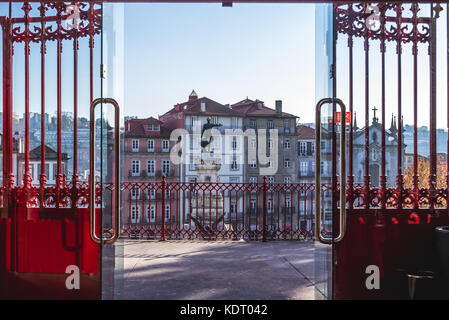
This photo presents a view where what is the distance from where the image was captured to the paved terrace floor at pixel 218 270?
8.92 feet

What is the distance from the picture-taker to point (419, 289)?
2.46 metres

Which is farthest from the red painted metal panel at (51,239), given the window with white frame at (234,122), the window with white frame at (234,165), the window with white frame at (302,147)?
the window with white frame at (302,147)

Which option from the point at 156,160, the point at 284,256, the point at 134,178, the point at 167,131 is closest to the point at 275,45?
the point at 167,131

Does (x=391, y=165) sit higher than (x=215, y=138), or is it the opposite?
(x=215, y=138)

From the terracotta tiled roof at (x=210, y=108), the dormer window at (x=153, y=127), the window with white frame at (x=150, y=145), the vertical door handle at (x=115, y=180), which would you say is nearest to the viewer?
the vertical door handle at (x=115, y=180)

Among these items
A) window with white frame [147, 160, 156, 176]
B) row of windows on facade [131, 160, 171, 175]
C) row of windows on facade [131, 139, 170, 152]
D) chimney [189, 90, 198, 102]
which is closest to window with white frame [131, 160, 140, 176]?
row of windows on facade [131, 160, 171, 175]

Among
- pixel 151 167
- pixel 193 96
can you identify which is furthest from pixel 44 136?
pixel 193 96

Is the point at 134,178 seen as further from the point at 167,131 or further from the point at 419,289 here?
the point at 419,289

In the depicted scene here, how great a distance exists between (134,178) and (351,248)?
102 ft

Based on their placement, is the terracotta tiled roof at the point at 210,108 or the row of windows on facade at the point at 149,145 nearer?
the row of windows on facade at the point at 149,145

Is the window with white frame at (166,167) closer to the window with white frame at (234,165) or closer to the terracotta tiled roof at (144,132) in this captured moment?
the terracotta tiled roof at (144,132)

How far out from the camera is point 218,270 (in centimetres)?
331

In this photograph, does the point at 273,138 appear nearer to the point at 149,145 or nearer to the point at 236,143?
the point at 236,143

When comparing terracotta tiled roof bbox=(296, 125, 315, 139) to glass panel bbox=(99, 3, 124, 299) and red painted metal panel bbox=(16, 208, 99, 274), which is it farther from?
glass panel bbox=(99, 3, 124, 299)
